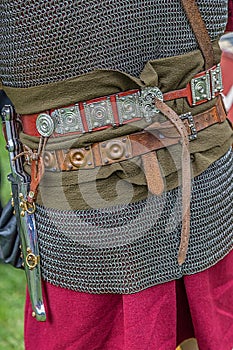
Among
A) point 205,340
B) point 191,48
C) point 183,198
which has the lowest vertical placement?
point 205,340

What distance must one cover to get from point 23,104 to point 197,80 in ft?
1.26

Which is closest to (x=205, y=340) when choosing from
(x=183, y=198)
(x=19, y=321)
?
(x=183, y=198)

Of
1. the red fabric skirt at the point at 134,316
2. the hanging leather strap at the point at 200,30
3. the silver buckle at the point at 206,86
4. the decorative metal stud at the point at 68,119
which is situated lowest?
the red fabric skirt at the point at 134,316

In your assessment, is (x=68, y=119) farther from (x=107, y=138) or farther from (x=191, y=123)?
(x=191, y=123)

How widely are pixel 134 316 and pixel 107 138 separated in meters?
0.40

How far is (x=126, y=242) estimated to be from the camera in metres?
1.28

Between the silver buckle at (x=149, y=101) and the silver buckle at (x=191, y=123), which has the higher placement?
the silver buckle at (x=149, y=101)

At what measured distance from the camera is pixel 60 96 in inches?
48.3

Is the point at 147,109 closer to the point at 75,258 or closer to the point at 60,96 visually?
the point at 60,96

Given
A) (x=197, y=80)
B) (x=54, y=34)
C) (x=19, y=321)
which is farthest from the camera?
(x=19, y=321)

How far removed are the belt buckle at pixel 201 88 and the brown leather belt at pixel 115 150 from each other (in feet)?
0.17

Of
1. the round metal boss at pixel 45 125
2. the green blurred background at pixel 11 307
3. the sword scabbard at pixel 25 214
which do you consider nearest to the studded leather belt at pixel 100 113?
the round metal boss at pixel 45 125

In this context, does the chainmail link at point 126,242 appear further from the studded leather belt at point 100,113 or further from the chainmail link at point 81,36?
the chainmail link at point 81,36

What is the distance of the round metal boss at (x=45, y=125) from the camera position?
1.24m
